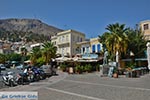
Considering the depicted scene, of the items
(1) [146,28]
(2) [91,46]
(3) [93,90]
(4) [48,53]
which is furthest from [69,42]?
(3) [93,90]

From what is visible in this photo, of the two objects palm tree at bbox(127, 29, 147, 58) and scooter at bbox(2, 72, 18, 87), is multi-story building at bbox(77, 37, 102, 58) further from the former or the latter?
scooter at bbox(2, 72, 18, 87)

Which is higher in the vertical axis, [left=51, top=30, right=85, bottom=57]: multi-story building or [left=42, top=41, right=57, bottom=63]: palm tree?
[left=51, top=30, right=85, bottom=57]: multi-story building

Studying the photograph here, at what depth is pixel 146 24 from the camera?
44312mm

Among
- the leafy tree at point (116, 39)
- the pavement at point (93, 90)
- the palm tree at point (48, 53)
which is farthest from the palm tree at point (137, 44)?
the palm tree at point (48, 53)

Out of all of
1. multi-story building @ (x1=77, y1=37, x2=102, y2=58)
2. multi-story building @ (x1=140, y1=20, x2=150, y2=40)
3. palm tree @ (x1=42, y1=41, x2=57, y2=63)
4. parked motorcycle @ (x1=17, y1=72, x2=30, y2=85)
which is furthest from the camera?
palm tree @ (x1=42, y1=41, x2=57, y2=63)

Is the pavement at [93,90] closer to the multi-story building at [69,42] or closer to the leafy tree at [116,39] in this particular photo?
the leafy tree at [116,39]

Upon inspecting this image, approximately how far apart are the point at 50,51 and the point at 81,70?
17117 millimetres

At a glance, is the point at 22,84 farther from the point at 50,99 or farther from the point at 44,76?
the point at 50,99

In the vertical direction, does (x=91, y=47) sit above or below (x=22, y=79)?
above

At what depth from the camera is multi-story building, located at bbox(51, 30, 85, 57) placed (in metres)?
58.8

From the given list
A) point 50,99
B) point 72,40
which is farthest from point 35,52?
point 50,99

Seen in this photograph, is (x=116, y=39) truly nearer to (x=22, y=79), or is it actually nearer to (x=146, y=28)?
(x=146, y=28)

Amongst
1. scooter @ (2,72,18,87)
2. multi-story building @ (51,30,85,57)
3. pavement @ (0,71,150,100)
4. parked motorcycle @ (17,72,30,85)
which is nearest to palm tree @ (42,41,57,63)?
multi-story building @ (51,30,85,57)

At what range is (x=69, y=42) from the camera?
193ft
